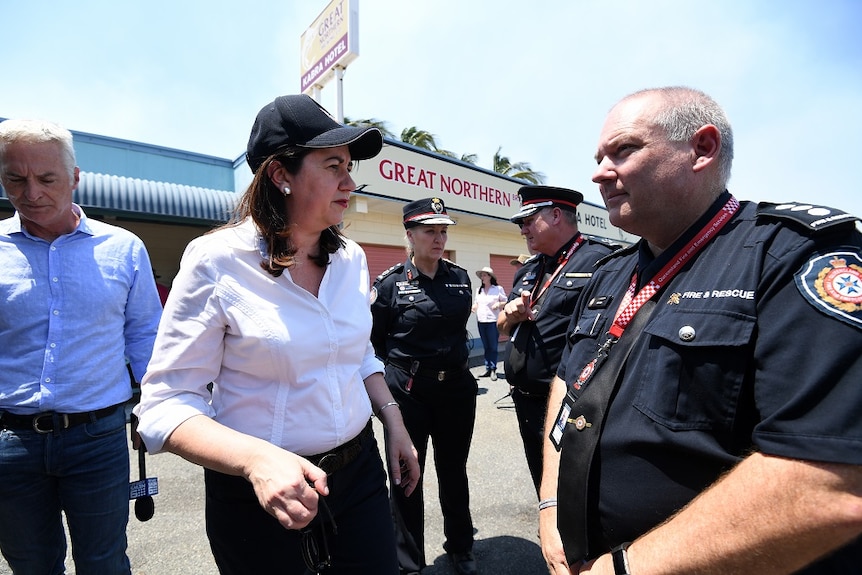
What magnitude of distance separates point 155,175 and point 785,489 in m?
8.50

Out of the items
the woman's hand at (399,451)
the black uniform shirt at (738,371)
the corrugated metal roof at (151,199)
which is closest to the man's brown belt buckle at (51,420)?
the woman's hand at (399,451)

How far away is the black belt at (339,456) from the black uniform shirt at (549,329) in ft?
4.73

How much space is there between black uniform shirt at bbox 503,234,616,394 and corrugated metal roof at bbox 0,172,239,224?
4.72 meters

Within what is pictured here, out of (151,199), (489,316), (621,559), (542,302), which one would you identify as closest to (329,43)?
(151,199)

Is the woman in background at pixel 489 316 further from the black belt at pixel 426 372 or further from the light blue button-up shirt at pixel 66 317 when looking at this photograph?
the light blue button-up shirt at pixel 66 317

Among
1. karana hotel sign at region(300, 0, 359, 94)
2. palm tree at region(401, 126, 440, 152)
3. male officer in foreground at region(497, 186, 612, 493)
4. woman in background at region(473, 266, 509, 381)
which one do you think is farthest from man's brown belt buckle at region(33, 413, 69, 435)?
palm tree at region(401, 126, 440, 152)

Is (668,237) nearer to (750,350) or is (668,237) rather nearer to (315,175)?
(750,350)

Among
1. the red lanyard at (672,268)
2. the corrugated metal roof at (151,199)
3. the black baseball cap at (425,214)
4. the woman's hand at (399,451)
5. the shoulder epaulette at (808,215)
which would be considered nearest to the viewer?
the shoulder epaulette at (808,215)

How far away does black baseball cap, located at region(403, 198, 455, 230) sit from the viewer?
344 centimetres

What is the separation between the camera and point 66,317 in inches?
74.9

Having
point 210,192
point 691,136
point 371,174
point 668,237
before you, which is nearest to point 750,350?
point 668,237

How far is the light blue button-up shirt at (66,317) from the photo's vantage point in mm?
1823

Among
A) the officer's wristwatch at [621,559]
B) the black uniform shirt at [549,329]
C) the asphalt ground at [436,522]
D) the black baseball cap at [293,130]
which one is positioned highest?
the black baseball cap at [293,130]

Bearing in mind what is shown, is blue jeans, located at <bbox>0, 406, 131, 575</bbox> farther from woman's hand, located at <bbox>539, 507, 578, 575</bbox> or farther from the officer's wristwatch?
the officer's wristwatch
